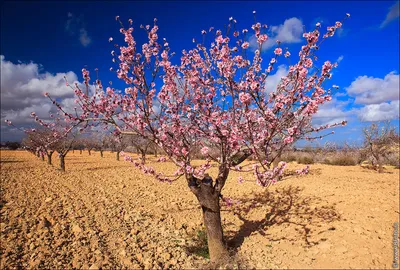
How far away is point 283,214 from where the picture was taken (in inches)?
302

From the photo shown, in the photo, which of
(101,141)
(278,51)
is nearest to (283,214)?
(278,51)

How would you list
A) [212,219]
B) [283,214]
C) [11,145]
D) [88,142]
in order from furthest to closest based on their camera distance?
[11,145]
[88,142]
[283,214]
[212,219]

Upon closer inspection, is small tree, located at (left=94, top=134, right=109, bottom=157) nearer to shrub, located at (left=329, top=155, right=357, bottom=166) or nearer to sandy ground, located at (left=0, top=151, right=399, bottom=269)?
sandy ground, located at (left=0, top=151, right=399, bottom=269)

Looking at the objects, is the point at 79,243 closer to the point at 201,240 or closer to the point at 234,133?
the point at 201,240

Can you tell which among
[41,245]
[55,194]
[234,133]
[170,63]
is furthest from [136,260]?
[55,194]

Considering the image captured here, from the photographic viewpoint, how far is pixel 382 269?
470cm

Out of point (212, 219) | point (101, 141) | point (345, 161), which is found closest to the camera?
point (212, 219)

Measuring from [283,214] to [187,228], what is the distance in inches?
125

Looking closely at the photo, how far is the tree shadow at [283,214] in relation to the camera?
6.52m

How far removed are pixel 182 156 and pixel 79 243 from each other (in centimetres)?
358

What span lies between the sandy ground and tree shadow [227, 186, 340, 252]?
28mm

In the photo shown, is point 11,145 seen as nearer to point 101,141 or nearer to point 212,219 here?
point 101,141

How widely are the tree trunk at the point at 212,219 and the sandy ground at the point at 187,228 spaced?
18.2 inches

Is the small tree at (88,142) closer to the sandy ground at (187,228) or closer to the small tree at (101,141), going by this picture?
the small tree at (101,141)
